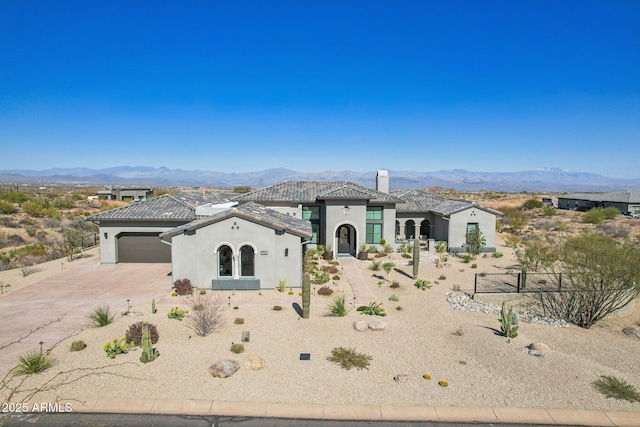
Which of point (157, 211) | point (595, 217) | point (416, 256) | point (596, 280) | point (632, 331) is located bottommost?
point (632, 331)

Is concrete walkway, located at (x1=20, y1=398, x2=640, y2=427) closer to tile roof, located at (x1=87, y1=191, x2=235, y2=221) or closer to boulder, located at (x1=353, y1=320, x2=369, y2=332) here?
boulder, located at (x1=353, y1=320, x2=369, y2=332)

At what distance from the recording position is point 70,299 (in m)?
20.6

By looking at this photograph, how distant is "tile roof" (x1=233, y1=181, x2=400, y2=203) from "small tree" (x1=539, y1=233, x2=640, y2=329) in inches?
591

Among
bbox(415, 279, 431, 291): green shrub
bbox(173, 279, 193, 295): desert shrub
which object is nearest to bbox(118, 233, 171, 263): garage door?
bbox(173, 279, 193, 295): desert shrub

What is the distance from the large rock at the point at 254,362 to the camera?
43.5ft

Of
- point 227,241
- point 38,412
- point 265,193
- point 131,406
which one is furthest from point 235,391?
point 265,193

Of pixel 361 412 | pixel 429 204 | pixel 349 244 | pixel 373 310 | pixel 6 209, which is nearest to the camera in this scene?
pixel 361 412

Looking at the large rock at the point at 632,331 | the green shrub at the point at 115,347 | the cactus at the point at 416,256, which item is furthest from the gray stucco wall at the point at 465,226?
the green shrub at the point at 115,347

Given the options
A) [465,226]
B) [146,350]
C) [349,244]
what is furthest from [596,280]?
[349,244]

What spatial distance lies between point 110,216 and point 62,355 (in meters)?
15.6

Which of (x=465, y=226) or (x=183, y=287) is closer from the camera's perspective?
(x=183, y=287)

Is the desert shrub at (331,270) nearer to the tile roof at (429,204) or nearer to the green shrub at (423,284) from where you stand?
the green shrub at (423,284)

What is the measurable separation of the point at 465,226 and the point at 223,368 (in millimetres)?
27564

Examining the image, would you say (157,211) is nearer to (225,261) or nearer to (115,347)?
(225,261)
